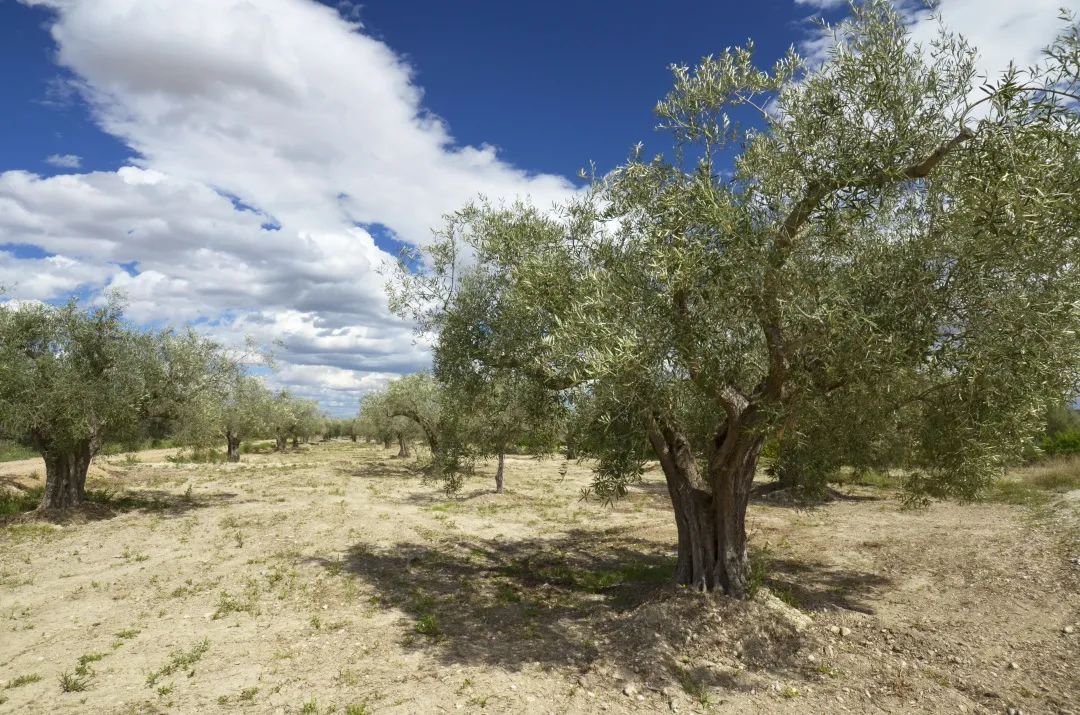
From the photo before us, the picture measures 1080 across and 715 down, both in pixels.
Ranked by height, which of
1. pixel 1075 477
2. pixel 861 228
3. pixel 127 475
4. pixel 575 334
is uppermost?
pixel 861 228

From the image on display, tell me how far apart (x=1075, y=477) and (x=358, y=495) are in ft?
117

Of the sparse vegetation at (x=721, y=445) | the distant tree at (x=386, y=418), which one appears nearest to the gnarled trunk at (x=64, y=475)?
the sparse vegetation at (x=721, y=445)

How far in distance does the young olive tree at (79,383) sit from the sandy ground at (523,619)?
3.06 metres

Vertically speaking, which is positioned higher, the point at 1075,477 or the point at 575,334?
the point at 575,334

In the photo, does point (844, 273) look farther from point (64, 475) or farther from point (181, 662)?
point (64, 475)

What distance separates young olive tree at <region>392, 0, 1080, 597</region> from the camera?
7980mm

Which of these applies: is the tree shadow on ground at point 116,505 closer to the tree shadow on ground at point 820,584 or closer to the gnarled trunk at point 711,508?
the gnarled trunk at point 711,508

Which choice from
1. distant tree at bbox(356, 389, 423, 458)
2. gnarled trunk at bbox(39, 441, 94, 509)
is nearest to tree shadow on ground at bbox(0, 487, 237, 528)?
gnarled trunk at bbox(39, 441, 94, 509)

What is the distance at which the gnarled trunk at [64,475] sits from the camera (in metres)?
24.0

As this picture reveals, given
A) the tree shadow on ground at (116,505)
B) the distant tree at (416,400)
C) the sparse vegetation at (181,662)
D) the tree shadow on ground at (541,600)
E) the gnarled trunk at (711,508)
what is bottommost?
the tree shadow on ground at (116,505)

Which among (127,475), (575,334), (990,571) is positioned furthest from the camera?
(127,475)

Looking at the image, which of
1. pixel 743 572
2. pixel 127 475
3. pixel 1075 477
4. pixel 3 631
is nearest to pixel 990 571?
pixel 743 572

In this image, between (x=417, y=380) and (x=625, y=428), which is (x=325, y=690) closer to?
(x=625, y=428)

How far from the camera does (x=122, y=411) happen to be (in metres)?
23.3
